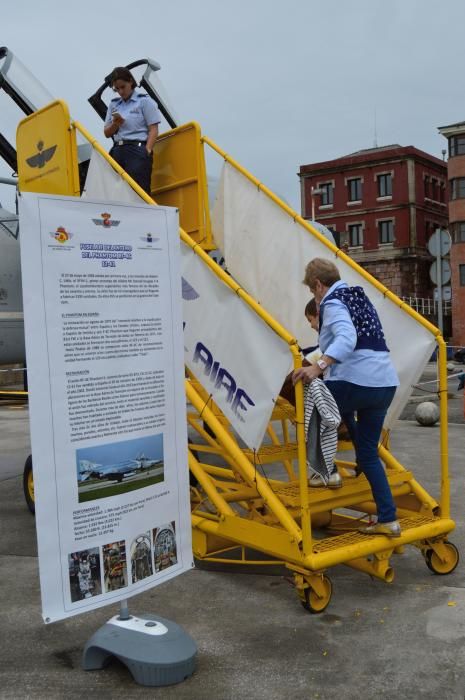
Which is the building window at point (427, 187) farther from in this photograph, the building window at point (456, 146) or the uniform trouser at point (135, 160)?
the uniform trouser at point (135, 160)

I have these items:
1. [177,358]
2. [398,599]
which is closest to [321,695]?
[398,599]

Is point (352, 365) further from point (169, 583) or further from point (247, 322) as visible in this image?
point (169, 583)

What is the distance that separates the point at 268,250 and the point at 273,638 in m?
3.44

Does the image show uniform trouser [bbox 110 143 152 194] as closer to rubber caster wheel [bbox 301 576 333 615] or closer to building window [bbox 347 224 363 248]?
rubber caster wheel [bbox 301 576 333 615]

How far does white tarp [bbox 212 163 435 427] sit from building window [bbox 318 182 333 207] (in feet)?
168

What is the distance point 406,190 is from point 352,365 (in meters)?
52.3

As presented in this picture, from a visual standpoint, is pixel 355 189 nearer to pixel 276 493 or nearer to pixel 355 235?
pixel 355 235

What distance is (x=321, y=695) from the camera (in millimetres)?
3270

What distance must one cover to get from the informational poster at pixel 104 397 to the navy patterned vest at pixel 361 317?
119 centimetres

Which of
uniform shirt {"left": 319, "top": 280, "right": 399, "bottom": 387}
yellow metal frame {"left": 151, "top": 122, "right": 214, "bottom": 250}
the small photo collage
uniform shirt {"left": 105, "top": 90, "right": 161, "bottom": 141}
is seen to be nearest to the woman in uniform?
uniform shirt {"left": 105, "top": 90, "right": 161, "bottom": 141}

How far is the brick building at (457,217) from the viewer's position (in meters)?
46.5

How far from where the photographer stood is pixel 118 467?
3402mm

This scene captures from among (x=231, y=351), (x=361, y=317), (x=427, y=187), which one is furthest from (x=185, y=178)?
(x=427, y=187)

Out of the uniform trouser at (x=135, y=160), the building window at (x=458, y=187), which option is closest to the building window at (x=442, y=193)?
the building window at (x=458, y=187)
